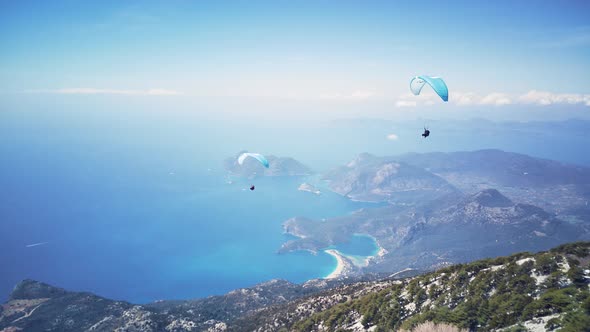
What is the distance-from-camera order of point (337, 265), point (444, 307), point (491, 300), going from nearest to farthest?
point (491, 300) → point (444, 307) → point (337, 265)

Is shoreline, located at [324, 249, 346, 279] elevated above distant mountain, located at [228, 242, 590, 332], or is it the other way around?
Answer: distant mountain, located at [228, 242, 590, 332]

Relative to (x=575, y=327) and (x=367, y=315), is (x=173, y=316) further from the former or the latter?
(x=575, y=327)

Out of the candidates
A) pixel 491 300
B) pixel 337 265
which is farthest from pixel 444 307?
pixel 337 265

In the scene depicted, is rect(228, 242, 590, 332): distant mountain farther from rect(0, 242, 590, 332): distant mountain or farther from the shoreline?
the shoreline

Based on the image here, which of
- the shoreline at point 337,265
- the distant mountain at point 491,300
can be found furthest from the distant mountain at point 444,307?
the shoreline at point 337,265

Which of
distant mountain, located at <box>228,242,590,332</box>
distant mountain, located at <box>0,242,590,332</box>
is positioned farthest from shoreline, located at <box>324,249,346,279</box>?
distant mountain, located at <box>228,242,590,332</box>

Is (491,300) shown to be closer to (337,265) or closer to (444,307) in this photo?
(444,307)

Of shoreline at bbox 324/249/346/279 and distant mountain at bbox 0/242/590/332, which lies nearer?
distant mountain at bbox 0/242/590/332

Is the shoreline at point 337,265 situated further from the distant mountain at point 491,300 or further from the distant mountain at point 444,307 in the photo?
the distant mountain at point 491,300
